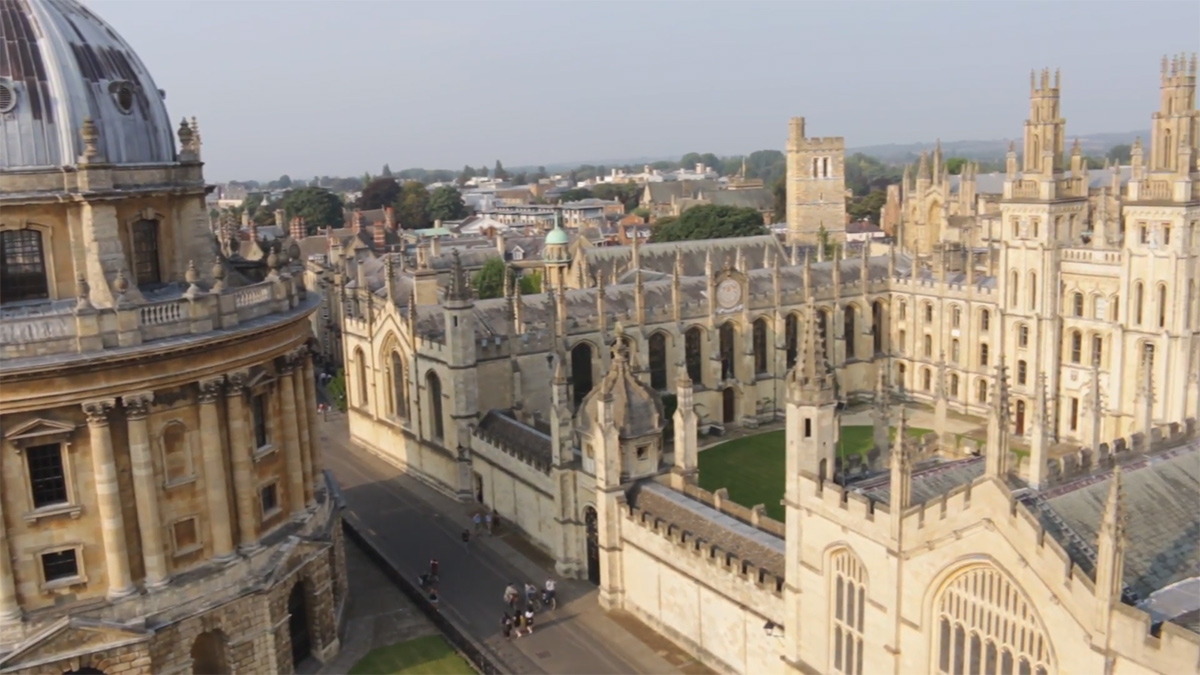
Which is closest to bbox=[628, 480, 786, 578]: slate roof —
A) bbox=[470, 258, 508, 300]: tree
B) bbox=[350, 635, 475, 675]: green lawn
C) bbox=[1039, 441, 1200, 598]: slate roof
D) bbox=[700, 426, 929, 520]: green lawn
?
bbox=[350, 635, 475, 675]: green lawn

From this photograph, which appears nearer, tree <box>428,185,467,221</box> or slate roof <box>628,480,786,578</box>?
slate roof <box>628,480,786,578</box>

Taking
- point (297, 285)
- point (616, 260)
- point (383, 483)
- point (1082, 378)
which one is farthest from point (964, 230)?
point (297, 285)

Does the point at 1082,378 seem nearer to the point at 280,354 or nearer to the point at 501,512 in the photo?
the point at 501,512

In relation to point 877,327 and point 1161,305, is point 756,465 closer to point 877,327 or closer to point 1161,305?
point 877,327

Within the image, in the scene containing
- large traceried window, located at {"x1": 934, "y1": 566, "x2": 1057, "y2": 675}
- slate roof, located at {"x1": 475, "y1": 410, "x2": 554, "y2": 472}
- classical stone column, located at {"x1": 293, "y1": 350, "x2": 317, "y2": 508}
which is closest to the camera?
large traceried window, located at {"x1": 934, "y1": 566, "x2": 1057, "y2": 675}

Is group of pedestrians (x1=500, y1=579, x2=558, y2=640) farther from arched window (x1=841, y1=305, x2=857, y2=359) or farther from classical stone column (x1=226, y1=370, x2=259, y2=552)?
arched window (x1=841, y1=305, x2=857, y2=359)

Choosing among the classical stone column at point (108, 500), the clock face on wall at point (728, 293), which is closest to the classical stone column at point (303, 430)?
the classical stone column at point (108, 500)
